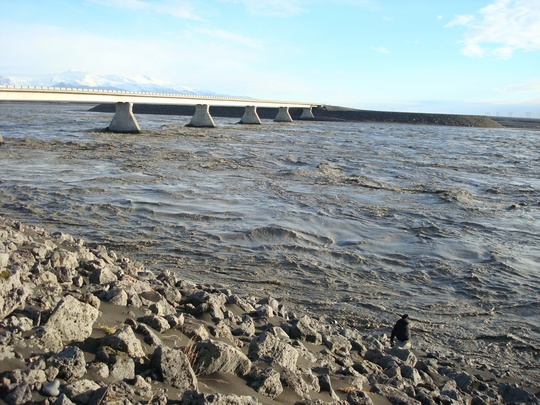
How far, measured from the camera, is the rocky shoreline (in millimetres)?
4285

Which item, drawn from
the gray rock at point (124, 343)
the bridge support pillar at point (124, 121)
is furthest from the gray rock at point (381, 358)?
the bridge support pillar at point (124, 121)

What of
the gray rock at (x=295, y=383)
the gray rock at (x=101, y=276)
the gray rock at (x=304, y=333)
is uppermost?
the gray rock at (x=101, y=276)

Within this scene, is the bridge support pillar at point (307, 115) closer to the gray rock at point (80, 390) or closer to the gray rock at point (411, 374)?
the gray rock at point (411, 374)

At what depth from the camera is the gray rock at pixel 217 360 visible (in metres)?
5.03

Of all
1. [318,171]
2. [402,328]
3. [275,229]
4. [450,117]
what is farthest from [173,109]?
[402,328]

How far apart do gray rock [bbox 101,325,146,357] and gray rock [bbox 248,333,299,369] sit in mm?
1302

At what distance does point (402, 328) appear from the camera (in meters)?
8.23

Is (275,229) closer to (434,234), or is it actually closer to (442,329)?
(434,234)

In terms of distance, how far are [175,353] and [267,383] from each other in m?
0.91

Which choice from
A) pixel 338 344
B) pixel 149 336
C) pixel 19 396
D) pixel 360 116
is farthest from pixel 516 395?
pixel 360 116

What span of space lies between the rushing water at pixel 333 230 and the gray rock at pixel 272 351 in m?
3.66

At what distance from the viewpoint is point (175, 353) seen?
4.79 metres

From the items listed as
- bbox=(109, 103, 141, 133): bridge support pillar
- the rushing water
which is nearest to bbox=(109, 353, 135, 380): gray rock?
the rushing water

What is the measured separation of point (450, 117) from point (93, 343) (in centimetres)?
12026
